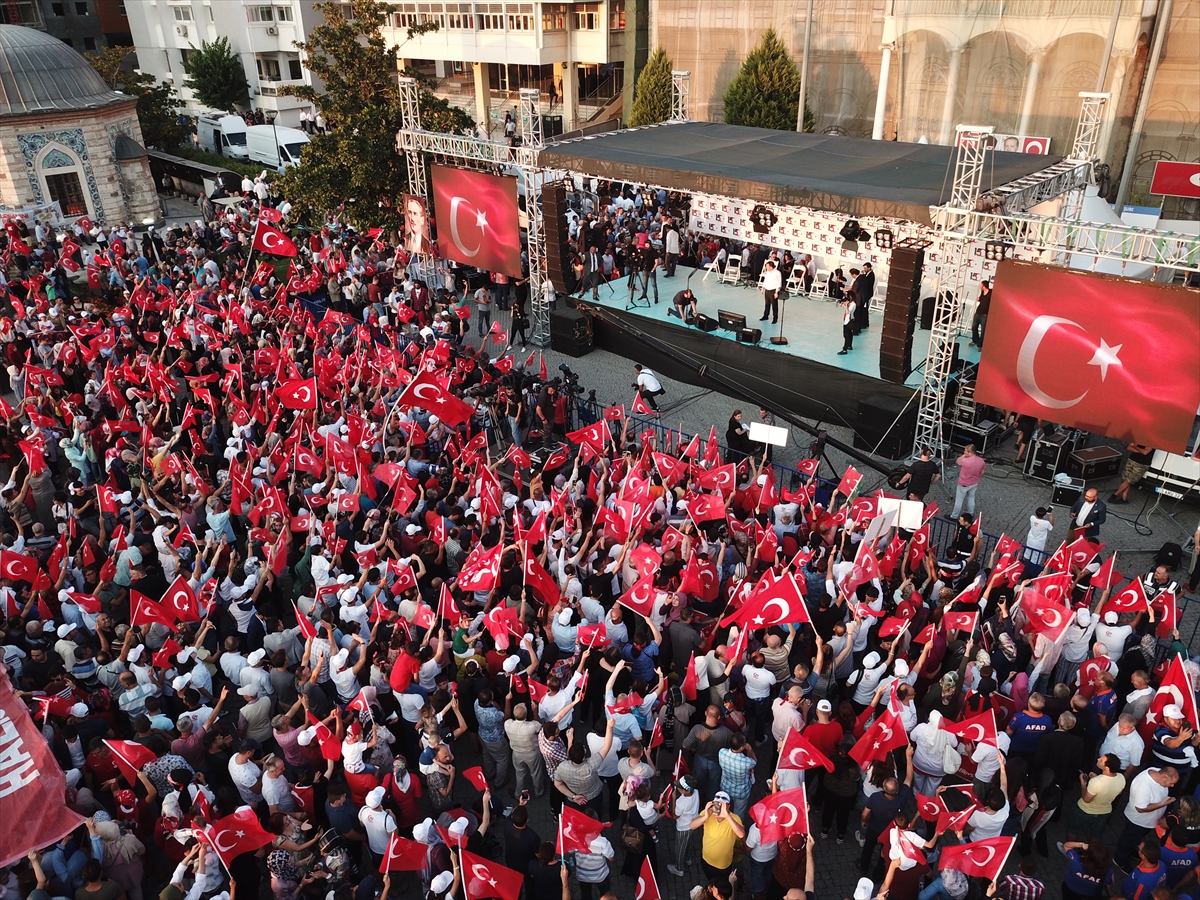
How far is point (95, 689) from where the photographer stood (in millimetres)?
8992

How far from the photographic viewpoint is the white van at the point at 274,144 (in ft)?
135

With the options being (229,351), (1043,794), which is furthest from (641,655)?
(229,351)

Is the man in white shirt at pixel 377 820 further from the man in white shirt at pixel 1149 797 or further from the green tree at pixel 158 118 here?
the green tree at pixel 158 118

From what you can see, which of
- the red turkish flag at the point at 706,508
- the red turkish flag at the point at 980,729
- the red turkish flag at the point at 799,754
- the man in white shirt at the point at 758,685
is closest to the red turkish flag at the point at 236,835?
the red turkish flag at the point at 799,754

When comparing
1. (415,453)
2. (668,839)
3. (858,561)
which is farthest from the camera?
(415,453)

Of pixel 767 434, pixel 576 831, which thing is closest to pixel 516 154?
pixel 767 434

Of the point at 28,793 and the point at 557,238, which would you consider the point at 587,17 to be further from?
the point at 28,793

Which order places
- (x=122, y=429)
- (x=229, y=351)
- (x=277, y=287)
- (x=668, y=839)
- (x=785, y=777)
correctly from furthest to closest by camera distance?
(x=277, y=287) < (x=229, y=351) < (x=122, y=429) < (x=668, y=839) < (x=785, y=777)

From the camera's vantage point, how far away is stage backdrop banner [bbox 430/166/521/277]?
70.8ft

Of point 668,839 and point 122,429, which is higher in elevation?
point 122,429

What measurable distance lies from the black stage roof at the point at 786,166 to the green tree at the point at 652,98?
1451cm

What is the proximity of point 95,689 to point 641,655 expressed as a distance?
5.54m

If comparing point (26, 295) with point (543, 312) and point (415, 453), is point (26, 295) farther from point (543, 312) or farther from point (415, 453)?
point (415, 453)

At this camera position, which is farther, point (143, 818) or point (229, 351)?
point (229, 351)
